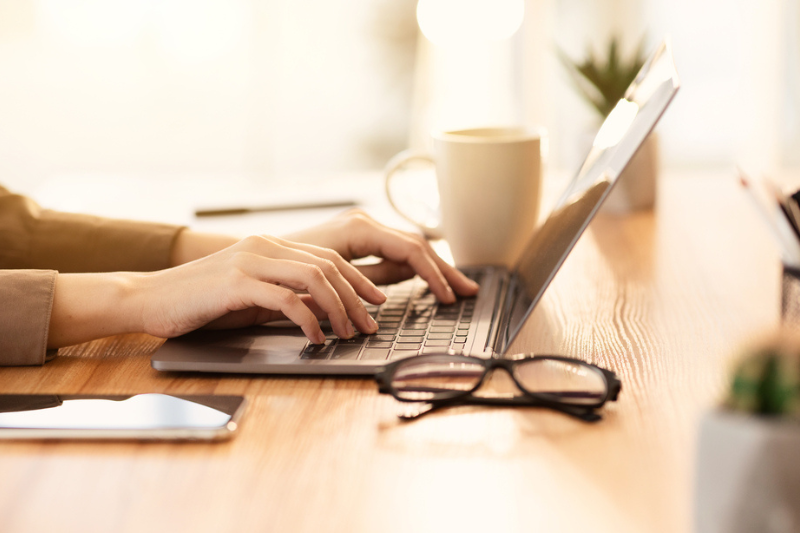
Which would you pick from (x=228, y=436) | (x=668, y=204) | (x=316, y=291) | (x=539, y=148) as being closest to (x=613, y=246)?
(x=539, y=148)

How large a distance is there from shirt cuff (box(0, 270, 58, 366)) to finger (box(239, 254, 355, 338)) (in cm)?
18

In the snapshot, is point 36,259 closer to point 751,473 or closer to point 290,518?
point 290,518

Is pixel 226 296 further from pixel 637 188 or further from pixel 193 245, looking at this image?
pixel 637 188

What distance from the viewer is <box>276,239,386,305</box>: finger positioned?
0.69 meters

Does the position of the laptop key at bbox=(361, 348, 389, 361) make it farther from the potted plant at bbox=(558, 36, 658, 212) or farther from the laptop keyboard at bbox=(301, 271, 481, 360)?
the potted plant at bbox=(558, 36, 658, 212)

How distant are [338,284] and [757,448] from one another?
42 cm

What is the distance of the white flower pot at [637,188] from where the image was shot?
117cm

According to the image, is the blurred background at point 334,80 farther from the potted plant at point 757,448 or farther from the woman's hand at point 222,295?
the potted plant at point 757,448

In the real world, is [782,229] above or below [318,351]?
above

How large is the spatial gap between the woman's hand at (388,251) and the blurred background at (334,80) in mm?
2321

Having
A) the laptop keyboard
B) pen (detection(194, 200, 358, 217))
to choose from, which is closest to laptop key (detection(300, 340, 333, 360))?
the laptop keyboard

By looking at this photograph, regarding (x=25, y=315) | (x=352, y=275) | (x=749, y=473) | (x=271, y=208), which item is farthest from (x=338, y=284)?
(x=271, y=208)

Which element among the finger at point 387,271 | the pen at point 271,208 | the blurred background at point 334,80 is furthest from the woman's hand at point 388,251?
the blurred background at point 334,80

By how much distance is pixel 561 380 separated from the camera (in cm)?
54
